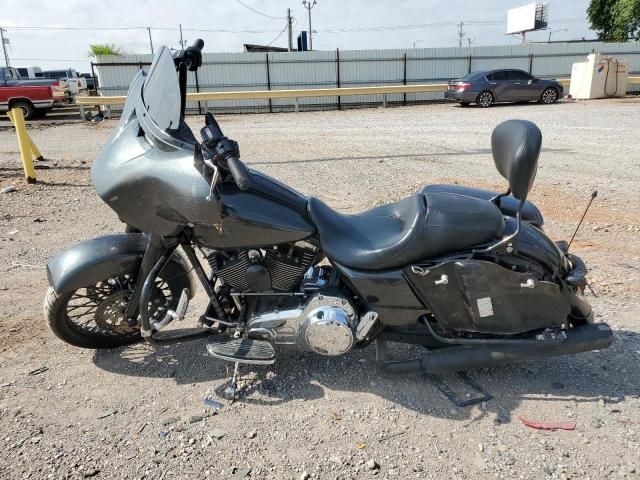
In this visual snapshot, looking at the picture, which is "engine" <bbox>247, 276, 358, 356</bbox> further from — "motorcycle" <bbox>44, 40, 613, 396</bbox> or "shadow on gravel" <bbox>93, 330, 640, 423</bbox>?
"shadow on gravel" <bbox>93, 330, 640, 423</bbox>

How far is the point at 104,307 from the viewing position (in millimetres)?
3174

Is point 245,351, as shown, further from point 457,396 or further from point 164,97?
point 164,97

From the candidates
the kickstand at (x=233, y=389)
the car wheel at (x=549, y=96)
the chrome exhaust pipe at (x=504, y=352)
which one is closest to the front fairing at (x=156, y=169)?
the kickstand at (x=233, y=389)

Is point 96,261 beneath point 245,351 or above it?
above

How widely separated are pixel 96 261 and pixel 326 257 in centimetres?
135

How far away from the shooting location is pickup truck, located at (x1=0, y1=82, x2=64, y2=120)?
18.3 meters

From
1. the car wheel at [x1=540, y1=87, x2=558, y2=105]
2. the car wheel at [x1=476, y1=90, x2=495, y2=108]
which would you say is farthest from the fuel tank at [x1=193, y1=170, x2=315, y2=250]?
the car wheel at [x1=540, y1=87, x2=558, y2=105]

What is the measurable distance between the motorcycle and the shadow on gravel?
0.73 ft

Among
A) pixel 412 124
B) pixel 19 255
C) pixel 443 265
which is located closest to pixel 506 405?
pixel 443 265

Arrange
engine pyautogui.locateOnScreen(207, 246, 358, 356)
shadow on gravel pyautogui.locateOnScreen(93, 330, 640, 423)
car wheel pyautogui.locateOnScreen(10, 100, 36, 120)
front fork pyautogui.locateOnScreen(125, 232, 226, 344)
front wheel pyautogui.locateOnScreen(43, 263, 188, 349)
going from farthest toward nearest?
car wheel pyautogui.locateOnScreen(10, 100, 36, 120)
front wheel pyautogui.locateOnScreen(43, 263, 188, 349)
shadow on gravel pyautogui.locateOnScreen(93, 330, 640, 423)
front fork pyautogui.locateOnScreen(125, 232, 226, 344)
engine pyautogui.locateOnScreen(207, 246, 358, 356)

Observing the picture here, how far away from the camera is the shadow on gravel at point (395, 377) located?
2.92 metres

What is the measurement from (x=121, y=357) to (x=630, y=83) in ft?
83.7

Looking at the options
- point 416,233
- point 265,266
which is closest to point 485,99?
point 416,233

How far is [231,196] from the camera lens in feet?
8.34
